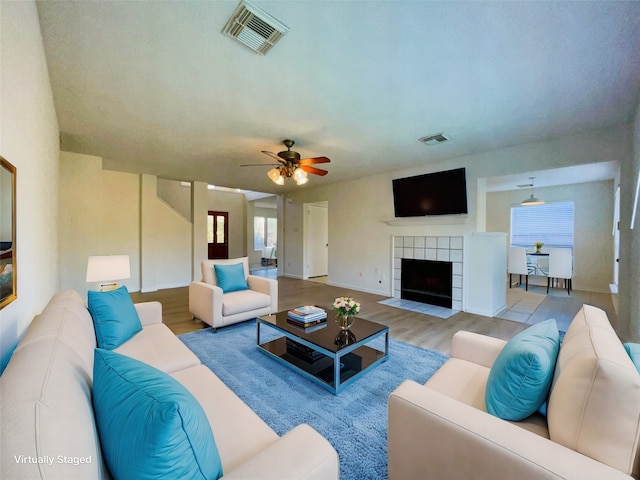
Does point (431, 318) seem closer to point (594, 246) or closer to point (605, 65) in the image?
point (605, 65)

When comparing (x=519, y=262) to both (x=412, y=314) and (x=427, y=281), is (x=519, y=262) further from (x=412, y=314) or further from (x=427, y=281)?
(x=412, y=314)

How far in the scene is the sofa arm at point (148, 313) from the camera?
7.88 ft

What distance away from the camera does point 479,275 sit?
13.9 feet

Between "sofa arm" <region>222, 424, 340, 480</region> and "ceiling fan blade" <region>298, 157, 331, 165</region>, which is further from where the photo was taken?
"ceiling fan blade" <region>298, 157, 331, 165</region>

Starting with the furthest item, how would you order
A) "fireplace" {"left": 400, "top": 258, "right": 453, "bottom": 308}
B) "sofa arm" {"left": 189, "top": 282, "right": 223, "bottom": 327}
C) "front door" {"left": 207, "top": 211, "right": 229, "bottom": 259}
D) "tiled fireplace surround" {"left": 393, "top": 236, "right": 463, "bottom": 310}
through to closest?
"front door" {"left": 207, "top": 211, "right": 229, "bottom": 259}, "fireplace" {"left": 400, "top": 258, "right": 453, "bottom": 308}, "tiled fireplace surround" {"left": 393, "top": 236, "right": 463, "bottom": 310}, "sofa arm" {"left": 189, "top": 282, "right": 223, "bottom": 327}

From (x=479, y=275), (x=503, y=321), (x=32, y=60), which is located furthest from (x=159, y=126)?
(x=503, y=321)

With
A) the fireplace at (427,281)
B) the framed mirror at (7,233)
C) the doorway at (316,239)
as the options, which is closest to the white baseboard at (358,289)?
the fireplace at (427,281)

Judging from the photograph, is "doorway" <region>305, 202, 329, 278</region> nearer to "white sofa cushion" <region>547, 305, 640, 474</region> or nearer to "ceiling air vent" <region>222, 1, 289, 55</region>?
"ceiling air vent" <region>222, 1, 289, 55</region>

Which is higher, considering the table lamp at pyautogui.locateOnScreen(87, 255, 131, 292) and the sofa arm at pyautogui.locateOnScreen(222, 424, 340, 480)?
the table lamp at pyautogui.locateOnScreen(87, 255, 131, 292)

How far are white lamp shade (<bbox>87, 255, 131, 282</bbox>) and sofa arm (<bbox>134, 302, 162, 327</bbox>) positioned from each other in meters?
0.34

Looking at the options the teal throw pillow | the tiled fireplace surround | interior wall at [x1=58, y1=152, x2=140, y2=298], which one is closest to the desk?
the tiled fireplace surround

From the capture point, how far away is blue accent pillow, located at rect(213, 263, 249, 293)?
3.55 meters

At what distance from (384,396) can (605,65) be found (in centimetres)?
299

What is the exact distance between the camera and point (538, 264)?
6336 mm
